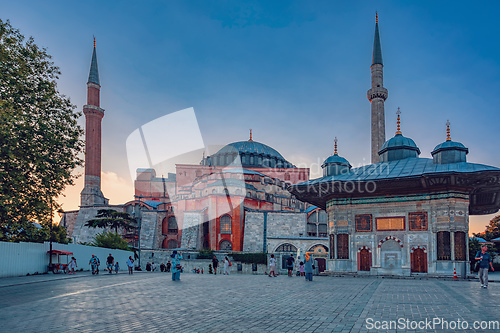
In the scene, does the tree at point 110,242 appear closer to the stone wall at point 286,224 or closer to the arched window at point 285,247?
the arched window at point 285,247

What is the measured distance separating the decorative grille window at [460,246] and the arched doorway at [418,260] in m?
1.56

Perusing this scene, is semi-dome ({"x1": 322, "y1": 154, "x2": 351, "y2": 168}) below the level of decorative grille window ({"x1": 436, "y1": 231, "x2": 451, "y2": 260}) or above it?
above

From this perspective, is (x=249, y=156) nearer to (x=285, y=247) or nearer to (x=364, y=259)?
(x=285, y=247)

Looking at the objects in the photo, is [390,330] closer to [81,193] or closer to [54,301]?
[54,301]

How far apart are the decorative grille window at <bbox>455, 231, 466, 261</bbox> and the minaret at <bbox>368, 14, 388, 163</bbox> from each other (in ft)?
70.0

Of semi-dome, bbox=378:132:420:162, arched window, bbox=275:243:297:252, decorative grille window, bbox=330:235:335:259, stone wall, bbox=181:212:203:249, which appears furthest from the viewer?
stone wall, bbox=181:212:203:249

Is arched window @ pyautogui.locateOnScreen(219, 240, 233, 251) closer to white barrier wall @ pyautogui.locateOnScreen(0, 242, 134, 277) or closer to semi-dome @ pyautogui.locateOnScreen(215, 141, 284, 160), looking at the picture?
semi-dome @ pyautogui.locateOnScreen(215, 141, 284, 160)

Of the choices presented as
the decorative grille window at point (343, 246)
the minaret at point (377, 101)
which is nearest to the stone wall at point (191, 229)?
the minaret at point (377, 101)

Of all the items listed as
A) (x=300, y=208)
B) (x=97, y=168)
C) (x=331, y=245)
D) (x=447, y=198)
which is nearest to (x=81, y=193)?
(x=97, y=168)

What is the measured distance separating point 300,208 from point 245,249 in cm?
1805

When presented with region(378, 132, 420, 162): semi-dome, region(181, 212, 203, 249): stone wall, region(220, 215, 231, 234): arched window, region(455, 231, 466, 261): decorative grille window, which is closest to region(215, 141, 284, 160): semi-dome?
region(181, 212, 203, 249): stone wall

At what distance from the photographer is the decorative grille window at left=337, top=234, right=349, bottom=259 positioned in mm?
23195

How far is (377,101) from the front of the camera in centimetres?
4219

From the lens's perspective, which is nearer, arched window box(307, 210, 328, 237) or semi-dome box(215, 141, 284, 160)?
arched window box(307, 210, 328, 237)
